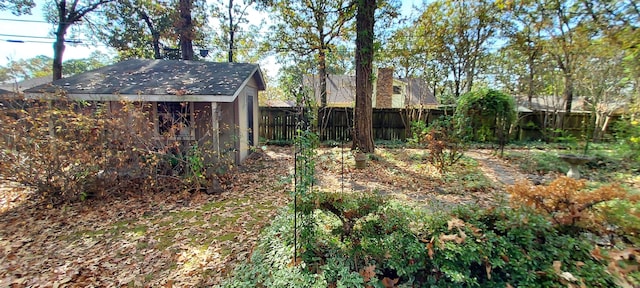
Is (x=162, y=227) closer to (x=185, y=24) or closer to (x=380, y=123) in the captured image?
(x=380, y=123)

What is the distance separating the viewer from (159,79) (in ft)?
22.2

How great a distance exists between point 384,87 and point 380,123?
576cm

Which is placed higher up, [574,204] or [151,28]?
[151,28]

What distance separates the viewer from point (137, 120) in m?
4.71

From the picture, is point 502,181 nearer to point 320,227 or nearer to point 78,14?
point 320,227

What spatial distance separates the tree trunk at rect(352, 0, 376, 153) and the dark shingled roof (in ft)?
10.9

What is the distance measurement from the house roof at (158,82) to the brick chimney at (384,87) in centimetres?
1004

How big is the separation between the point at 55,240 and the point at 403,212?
457 cm

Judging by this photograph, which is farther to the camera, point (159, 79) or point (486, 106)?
point (486, 106)

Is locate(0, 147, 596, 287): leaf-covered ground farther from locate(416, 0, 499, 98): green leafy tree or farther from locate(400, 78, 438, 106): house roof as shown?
locate(416, 0, 499, 98): green leafy tree

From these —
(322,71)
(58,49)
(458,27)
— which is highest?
(458,27)

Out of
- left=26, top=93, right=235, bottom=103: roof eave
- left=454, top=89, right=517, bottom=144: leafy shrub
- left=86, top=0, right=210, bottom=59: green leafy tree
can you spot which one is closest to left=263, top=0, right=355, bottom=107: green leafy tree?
left=86, top=0, right=210, bottom=59: green leafy tree

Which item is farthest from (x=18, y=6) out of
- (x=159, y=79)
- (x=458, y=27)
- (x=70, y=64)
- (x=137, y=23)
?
(x=70, y=64)

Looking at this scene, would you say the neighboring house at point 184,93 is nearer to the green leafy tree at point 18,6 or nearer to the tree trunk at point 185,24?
the tree trunk at point 185,24
